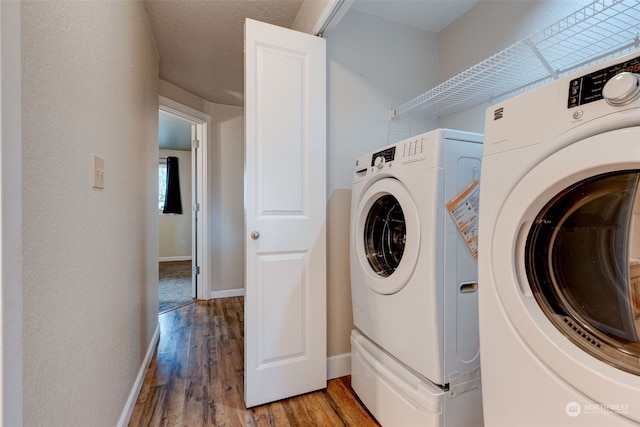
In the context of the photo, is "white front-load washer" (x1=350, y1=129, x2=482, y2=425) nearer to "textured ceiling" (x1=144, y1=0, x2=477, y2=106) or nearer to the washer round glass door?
the washer round glass door

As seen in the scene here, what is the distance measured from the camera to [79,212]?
855 millimetres

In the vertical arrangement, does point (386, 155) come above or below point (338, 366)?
above

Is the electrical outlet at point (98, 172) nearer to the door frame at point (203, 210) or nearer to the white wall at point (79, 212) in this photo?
the white wall at point (79, 212)

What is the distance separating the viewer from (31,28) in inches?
24.5

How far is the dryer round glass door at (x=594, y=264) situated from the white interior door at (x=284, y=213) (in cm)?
103

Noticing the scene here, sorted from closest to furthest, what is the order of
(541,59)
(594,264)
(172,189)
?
(594,264) → (541,59) → (172,189)

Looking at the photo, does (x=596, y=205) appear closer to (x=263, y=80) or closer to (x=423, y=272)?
(x=423, y=272)

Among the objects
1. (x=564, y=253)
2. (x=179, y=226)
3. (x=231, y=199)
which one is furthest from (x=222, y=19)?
(x=179, y=226)

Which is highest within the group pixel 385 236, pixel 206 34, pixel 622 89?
pixel 206 34

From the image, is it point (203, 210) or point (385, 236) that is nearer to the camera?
point (385, 236)

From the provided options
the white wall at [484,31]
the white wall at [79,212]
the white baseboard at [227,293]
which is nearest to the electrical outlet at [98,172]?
the white wall at [79,212]

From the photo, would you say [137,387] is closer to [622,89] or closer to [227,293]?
[227,293]

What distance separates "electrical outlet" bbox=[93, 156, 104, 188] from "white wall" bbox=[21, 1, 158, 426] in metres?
0.03

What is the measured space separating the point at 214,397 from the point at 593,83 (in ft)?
→ 6.22
